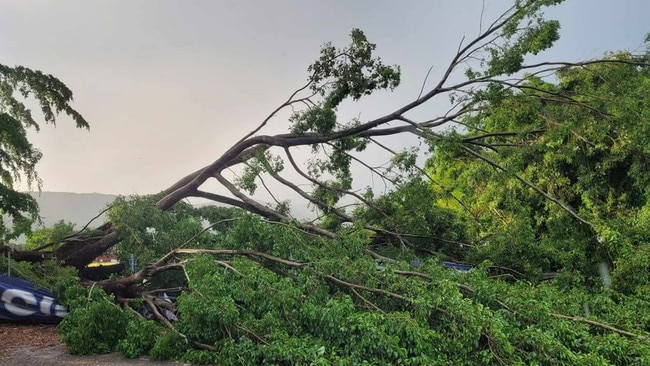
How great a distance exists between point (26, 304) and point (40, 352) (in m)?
2.52

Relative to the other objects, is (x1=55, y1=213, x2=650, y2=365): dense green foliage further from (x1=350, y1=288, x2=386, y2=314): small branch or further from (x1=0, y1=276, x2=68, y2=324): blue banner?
(x1=0, y1=276, x2=68, y2=324): blue banner

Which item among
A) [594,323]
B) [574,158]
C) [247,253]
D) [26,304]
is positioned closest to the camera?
[594,323]

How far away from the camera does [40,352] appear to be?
21.7 ft

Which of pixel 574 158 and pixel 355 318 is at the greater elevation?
pixel 574 158

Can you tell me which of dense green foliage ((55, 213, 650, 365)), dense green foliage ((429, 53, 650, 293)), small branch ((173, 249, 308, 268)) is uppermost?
dense green foliage ((429, 53, 650, 293))

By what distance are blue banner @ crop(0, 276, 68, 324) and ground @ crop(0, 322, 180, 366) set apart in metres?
0.28

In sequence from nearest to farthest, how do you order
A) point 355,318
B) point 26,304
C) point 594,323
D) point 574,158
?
point 355,318
point 594,323
point 26,304
point 574,158

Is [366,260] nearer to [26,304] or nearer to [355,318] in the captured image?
[355,318]

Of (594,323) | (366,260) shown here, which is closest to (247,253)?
(366,260)

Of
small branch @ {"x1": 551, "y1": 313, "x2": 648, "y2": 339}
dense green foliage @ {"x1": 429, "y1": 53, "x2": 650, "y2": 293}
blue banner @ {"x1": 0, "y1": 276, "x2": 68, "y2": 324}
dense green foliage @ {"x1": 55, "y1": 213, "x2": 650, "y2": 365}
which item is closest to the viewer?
dense green foliage @ {"x1": 55, "y1": 213, "x2": 650, "y2": 365}

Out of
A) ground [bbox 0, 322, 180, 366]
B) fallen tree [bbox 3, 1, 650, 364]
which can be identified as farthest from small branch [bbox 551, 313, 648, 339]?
ground [bbox 0, 322, 180, 366]

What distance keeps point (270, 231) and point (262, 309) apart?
172 centimetres

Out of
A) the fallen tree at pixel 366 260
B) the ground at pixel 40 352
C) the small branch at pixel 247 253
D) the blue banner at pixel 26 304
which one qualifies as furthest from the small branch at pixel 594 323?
the blue banner at pixel 26 304

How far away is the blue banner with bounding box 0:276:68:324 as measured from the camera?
339 inches
